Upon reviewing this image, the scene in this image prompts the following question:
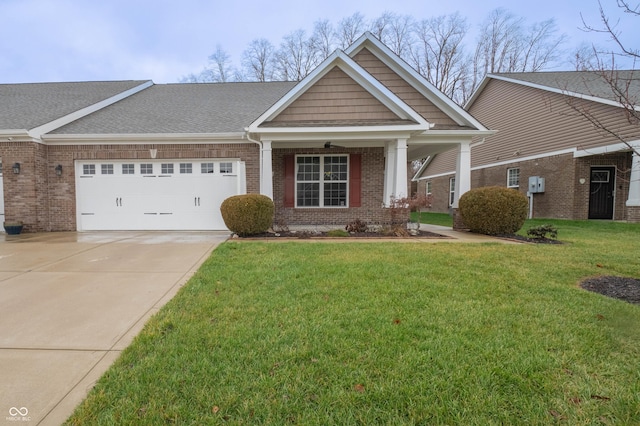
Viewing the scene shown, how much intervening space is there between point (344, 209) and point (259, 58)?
1908 cm

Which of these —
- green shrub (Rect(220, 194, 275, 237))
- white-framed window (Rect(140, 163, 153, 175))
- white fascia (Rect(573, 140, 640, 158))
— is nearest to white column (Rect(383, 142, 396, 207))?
green shrub (Rect(220, 194, 275, 237))

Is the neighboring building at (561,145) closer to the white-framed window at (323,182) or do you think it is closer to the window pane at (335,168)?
the window pane at (335,168)

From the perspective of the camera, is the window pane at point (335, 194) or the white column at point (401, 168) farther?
the window pane at point (335, 194)

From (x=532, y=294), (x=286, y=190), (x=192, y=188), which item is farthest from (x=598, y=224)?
(x=192, y=188)

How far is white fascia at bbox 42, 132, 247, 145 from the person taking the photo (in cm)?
901

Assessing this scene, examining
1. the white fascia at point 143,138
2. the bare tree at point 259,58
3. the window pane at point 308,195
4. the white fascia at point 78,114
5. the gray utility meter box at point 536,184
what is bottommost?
the window pane at point 308,195

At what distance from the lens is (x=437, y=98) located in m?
9.50

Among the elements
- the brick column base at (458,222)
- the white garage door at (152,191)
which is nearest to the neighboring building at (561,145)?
the brick column base at (458,222)

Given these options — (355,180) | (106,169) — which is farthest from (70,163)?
(355,180)

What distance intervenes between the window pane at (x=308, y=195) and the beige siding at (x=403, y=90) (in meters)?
4.04

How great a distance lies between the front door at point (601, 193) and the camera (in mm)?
12289

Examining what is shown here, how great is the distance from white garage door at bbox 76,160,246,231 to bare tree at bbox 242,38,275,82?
16787 mm

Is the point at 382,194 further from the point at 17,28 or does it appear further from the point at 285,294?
the point at 17,28

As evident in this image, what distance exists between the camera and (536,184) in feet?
44.4
